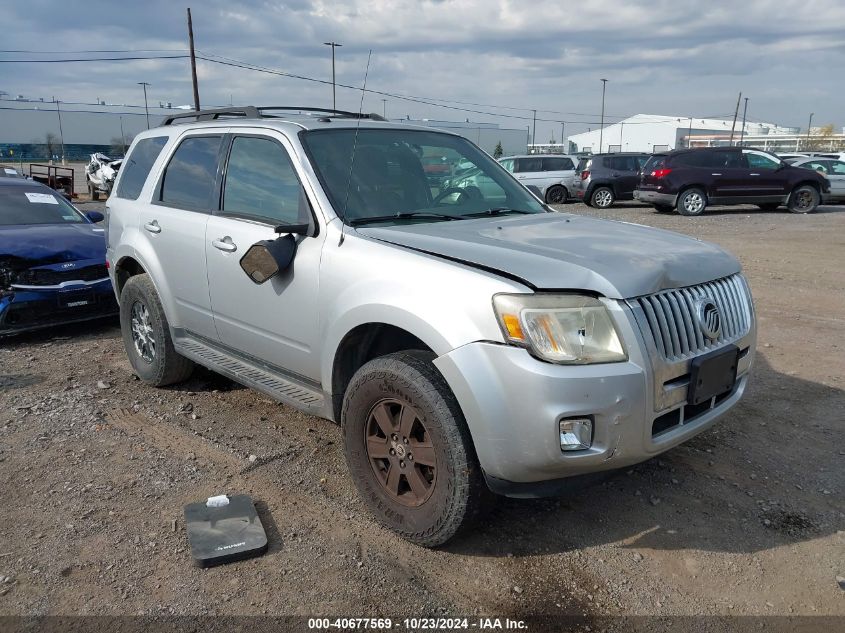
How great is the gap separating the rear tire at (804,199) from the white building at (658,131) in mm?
89326

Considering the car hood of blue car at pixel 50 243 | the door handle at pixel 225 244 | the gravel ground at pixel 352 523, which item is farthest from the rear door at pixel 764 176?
the door handle at pixel 225 244

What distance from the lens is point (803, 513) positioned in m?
3.38

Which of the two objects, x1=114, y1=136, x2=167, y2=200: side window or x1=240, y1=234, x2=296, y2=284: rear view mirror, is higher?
x1=114, y1=136, x2=167, y2=200: side window

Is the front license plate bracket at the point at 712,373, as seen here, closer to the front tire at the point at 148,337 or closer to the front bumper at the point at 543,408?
the front bumper at the point at 543,408

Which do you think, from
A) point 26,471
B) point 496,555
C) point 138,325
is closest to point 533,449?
point 496,555

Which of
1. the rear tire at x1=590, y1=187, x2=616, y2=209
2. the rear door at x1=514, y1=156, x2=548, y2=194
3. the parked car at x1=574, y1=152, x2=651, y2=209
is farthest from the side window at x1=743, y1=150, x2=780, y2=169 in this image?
the rear door at x1=514, y1=156, x2=548, y2=194

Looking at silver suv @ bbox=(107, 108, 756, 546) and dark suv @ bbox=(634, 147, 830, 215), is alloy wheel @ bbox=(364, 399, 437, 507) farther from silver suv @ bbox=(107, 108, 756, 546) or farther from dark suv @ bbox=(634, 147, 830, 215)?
dark suv @ bbox=(634, 147, 830, 215)

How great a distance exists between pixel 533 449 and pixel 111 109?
→ 333 ft

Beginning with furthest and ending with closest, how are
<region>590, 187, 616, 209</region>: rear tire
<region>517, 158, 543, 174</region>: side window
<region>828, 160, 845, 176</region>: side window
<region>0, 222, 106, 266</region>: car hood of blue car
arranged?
<region>517, 158, 543, 174</region>: side window
<region>590, 187, 616, 209</region>: rear tire
<region>828, 160, 845, 176</region>: side window
<region>0, 222, 106, 266</region>: car hood of blue car

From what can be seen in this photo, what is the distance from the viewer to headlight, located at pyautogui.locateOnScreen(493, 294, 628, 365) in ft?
8.58

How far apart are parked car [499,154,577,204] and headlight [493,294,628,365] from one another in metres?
20.1

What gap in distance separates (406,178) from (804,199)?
17.7 metres

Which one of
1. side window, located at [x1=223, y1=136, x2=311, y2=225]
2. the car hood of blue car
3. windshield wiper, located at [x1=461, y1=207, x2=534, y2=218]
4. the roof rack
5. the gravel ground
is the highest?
the roof rack

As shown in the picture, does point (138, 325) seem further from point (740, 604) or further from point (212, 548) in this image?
point (740, 604)
